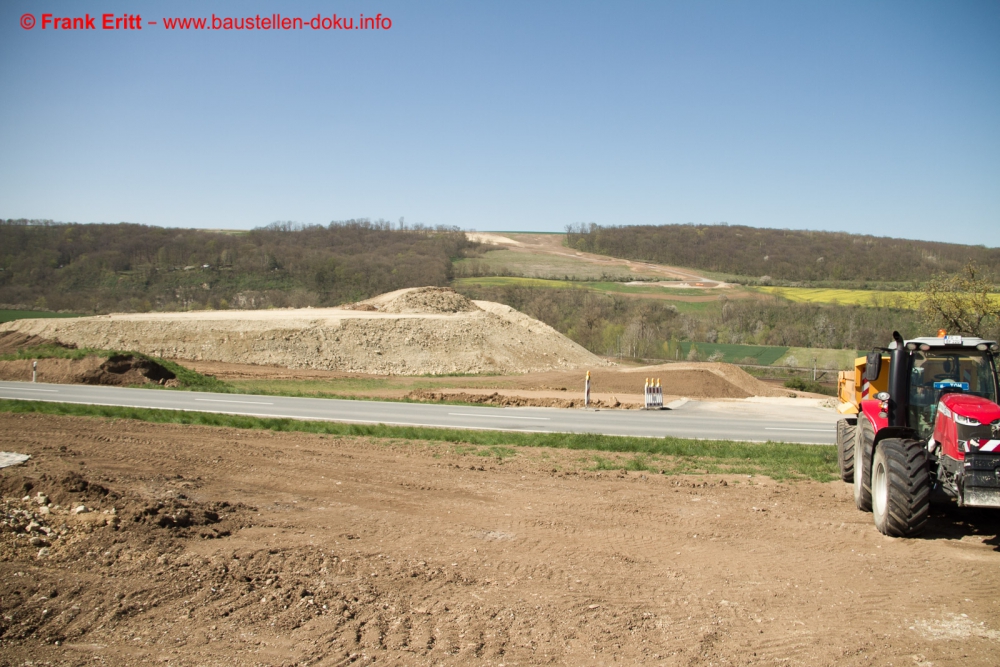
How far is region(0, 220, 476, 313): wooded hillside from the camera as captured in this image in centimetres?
7444

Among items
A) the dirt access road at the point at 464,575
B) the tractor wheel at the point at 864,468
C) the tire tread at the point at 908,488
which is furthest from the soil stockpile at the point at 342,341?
the tire tread at the point at 908,488

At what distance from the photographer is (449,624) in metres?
5.66

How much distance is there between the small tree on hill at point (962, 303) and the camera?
38031mm

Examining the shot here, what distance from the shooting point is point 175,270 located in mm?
83125

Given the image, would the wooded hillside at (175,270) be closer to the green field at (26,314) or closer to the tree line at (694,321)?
the green field at (26,314)

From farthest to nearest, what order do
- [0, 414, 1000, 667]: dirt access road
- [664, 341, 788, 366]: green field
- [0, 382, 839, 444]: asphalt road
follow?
[664, 341, 788, 366]: green field → [0, 382, 839, 444]: asphalt road → [0, 414, 1000, 667]: dirt access road

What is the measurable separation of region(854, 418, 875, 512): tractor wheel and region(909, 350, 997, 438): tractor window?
682 mm

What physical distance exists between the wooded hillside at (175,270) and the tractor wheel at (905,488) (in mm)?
69357

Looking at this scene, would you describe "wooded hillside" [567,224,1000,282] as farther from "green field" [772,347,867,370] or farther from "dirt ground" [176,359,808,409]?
"dirt ground" [176,359,808,409]

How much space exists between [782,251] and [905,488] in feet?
350

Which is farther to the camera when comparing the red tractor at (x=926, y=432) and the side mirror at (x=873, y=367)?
the side mirror at (x=873, y=367)

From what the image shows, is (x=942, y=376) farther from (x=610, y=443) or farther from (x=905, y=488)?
(x=610, y=443)

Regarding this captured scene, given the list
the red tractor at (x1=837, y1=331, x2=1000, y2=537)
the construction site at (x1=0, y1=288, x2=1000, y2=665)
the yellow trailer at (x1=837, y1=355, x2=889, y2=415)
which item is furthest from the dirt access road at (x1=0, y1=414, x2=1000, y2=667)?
the yellow trailer at (x1=837, y1=355, x2=889, y2=415)

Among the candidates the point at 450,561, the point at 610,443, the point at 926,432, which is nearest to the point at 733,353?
the point at 610,443
